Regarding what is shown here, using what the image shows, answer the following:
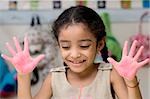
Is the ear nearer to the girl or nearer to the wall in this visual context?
the girl

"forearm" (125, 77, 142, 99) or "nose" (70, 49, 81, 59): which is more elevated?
"nose" (70, 49, 81, 59)

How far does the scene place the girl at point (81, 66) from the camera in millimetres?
920

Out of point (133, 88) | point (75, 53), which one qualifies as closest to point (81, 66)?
point (75, 53)

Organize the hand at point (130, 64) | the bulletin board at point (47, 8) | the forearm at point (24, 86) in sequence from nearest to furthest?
1. the hand at point (130, 64)
2. the forearm at point (24, 86)
3. the bulletin board at point (47, 8)

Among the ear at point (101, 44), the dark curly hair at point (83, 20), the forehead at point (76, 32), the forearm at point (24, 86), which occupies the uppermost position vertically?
the dark curly hair at point (83, 20)

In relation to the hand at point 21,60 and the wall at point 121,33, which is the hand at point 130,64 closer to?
the hand at point 21,60

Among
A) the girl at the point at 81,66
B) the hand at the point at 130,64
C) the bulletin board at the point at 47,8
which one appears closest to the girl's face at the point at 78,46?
the girl at the point at 81,66

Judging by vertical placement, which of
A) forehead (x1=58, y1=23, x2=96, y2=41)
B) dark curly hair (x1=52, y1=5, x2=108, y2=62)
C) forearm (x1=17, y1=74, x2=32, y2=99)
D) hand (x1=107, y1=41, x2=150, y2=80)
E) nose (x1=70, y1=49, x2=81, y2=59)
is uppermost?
dark curly hair (x1=52, y1=5, x2=108, y2=62)

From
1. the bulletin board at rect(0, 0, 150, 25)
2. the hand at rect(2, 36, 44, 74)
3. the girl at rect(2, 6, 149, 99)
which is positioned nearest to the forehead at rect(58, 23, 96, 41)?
the girl at rect(2, 6, 149, 99)

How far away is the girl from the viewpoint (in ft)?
3.02

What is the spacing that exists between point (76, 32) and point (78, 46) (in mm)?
39

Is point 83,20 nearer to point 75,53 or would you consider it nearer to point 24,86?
point 75,53

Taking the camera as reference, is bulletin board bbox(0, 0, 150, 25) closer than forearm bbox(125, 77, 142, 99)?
No

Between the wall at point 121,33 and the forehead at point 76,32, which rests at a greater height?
the forehead at point 76,32
